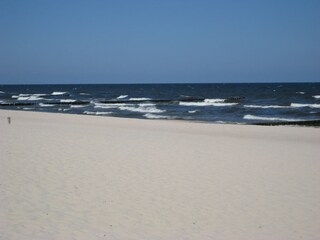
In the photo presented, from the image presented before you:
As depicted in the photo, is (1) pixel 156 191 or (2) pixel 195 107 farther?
(2) pixel 195 107

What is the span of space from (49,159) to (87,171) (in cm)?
183

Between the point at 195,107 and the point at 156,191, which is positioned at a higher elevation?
the point at 195,107

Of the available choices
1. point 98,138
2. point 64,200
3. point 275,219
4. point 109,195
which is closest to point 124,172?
point 109,195

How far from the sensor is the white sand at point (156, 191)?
5.70 metres

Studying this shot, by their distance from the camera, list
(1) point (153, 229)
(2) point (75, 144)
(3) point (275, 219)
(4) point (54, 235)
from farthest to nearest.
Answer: (2) point (75, 144) < (3) point (275, 219) < (1) point (153, 229) < (4) point (54, 235)

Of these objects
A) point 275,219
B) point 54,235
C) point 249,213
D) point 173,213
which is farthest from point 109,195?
point 275,219

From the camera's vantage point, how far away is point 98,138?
602 inches

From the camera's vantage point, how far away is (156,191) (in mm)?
7617

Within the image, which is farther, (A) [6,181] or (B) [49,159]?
(B) [49,159]

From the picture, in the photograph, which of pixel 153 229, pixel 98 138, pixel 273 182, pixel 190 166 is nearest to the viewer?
pixel 153 229

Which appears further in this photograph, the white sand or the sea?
the sea

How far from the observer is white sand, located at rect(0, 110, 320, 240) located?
5.70m

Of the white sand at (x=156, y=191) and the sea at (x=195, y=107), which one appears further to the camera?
the sea at (x=195, y=107)

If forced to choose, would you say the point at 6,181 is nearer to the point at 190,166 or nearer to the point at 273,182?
the point at 190,166
